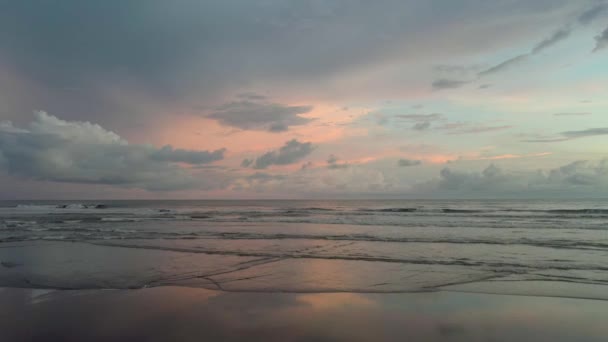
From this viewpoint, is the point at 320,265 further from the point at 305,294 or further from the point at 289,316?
the point at 289,316

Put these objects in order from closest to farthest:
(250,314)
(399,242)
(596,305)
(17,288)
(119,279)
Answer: (250,314) → (596,305) → (17,288) → (119,279) → (399,242)

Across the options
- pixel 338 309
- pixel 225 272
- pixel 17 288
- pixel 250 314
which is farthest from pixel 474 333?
pixel 17 288

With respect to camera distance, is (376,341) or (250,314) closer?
(376,341)

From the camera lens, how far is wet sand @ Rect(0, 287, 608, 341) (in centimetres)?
572

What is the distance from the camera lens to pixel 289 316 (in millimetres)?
6699

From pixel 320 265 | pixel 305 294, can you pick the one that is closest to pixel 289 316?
pixel 305 294

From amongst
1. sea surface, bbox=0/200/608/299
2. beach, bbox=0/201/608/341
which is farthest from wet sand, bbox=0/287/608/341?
sea surface, bbox=0/200/608/299

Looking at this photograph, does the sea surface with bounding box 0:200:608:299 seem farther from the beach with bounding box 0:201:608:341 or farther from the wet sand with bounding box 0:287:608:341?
the wet sand with bounding box 0:287:608:341

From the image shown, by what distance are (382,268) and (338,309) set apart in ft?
15.1

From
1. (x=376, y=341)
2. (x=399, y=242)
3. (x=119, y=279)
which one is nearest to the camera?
(x=376, y=341)

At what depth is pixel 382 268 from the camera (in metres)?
11.3

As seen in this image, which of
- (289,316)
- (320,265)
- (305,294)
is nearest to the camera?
(289,316)

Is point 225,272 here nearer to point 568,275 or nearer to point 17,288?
point 17,288

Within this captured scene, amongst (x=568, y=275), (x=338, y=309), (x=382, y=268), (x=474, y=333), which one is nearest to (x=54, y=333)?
(x=338, y=309)
